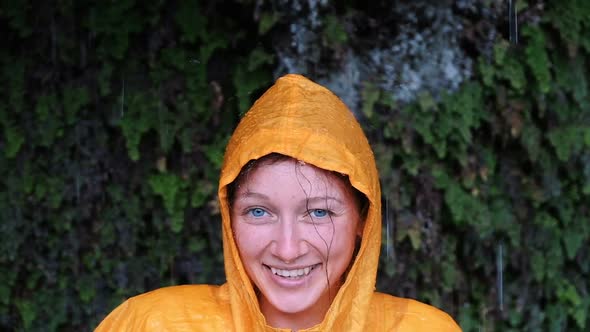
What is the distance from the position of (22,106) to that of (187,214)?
1168 millimetres

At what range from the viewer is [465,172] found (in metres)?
4.86

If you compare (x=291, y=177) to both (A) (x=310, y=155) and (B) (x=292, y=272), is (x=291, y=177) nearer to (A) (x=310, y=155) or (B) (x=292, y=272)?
(A) (x=310, y=155)

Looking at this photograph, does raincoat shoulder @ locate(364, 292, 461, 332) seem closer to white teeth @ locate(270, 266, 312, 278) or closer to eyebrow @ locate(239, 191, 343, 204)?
white teeth @ locate(270, 266, 312, 278)

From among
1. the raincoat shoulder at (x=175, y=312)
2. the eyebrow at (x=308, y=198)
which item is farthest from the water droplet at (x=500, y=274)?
the eyebrow at (x=308, y=198)

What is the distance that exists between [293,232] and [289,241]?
0.03m

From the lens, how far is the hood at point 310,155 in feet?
7.40

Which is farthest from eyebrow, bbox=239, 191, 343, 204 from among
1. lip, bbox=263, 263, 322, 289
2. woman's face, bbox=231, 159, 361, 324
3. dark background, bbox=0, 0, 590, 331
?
dark background, bbox=0, 0, 590, 331

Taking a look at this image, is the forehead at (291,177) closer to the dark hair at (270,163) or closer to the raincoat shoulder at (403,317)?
the dark hair at (270,163)

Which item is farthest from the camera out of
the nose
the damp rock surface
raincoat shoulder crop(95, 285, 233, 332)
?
the damp rock surface

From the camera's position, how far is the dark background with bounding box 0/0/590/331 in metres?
4.80

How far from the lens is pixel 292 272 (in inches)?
90.6

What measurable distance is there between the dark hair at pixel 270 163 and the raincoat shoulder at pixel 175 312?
340 mm

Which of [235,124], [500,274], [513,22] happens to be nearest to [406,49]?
[513,22]

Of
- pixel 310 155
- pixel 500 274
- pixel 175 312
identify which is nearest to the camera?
pixel 310 155
